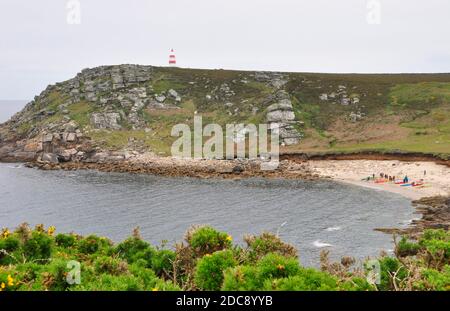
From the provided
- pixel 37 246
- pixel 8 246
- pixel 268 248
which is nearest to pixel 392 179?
pixel 268 248

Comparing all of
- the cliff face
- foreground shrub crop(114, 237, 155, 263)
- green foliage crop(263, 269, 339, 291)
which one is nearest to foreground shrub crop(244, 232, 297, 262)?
foreground shrub crop(114, 237, 155, 263)

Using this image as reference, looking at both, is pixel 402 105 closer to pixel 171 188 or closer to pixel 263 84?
pixel 263 84

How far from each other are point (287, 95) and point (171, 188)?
58.7 m

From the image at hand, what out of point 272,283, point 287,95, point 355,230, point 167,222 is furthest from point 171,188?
point 272,283

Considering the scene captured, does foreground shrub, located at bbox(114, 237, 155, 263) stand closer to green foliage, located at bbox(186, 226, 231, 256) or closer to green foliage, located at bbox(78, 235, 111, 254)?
green foliage, located at bbox(78, 235, 111, 254)

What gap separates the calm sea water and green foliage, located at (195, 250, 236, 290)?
26.7 m

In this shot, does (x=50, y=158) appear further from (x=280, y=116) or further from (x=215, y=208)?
(x=215, y=208)

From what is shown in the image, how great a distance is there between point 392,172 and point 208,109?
59.9 m

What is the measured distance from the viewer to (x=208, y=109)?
131m

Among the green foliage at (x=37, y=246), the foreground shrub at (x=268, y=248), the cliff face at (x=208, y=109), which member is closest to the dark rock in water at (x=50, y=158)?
the cliff face at (x=208, y=109)

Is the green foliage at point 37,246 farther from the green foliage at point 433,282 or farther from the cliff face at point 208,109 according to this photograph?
the cliff face at point 208,109

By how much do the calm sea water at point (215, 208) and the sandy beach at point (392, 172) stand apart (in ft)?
14.3

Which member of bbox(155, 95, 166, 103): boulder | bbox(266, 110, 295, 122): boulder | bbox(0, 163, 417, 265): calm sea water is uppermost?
bbox(155, 95, 166, 103): boulder

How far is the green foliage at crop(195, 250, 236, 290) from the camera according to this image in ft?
53.9
